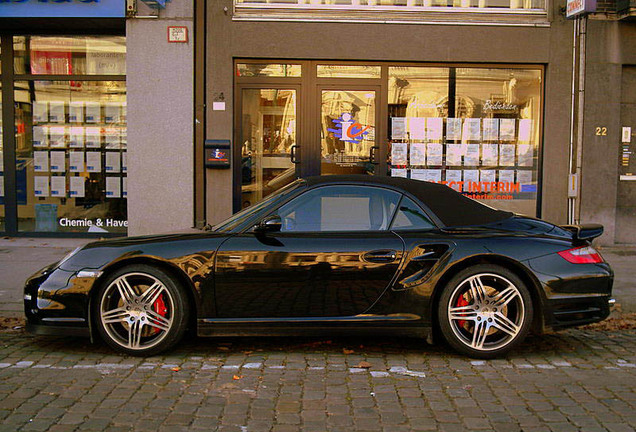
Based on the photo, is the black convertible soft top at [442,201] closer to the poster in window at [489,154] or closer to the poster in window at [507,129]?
the poster in window at [489,154]

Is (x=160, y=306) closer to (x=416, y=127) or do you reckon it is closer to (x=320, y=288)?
(x=320, y=288)

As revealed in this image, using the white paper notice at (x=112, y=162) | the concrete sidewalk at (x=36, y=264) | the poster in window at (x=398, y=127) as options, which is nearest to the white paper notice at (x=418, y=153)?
the poster in window at (x=398, y=127)

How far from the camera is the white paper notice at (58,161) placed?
1149 cm

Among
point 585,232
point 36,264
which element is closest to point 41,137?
point 36,264

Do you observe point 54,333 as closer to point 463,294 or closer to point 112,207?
point 463,294

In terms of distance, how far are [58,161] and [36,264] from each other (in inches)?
120

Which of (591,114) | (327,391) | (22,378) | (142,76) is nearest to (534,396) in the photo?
(327,391)

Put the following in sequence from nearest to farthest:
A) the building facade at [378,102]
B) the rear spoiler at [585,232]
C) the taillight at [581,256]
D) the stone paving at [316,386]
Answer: the stone paving at [316,386] → the taillight at [581,256] → the rear spoiler at [585,232] → the building facade at [378,102]

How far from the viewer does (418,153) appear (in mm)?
11062

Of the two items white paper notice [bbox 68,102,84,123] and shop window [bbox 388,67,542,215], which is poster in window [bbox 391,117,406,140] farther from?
white paper notice [bbox 68,102,84,123]

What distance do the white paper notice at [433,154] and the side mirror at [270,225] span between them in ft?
21.0

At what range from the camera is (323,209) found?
5.28m

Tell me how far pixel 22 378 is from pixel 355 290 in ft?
8.07

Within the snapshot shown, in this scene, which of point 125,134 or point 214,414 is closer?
point 214,414
